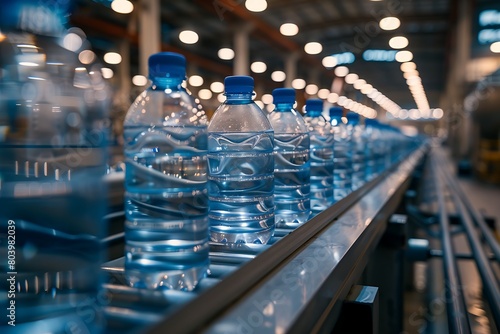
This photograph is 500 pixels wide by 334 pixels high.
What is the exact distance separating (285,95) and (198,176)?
0.60 metres

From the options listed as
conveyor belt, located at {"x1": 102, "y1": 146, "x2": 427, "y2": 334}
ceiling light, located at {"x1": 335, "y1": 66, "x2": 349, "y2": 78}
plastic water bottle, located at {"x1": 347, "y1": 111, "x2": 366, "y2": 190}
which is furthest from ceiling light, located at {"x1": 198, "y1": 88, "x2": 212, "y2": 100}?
conveyor belt, located at {"x1": 102, "y1": 146, "x2": 427, "y2": 334}

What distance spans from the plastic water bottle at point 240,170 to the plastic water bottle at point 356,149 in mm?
963

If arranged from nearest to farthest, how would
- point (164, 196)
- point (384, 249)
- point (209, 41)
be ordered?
1. point (164, 196)
2. point (384, 249)
3. point (209, 41)

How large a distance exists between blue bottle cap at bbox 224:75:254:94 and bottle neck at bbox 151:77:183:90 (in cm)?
21

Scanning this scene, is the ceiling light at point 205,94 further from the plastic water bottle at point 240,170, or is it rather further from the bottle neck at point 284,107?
the plastic water bottle at point 240,170

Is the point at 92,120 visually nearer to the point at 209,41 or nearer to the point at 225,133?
the point at 225,133

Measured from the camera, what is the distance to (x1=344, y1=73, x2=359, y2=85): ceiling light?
2206cm

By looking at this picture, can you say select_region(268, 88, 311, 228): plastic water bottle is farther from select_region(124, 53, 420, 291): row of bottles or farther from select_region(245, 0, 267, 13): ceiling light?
select_region(245, 0, 267, 13): ceiling light

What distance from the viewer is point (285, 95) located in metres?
1.46

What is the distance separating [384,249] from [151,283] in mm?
1541

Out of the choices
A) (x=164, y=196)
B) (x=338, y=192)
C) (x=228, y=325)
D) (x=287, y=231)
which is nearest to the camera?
(x=228, y=325)

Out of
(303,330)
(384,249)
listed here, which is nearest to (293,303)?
(303,330)

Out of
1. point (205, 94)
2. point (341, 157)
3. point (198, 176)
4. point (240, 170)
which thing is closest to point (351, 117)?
point (341, 157)

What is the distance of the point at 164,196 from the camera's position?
3.03 feet
